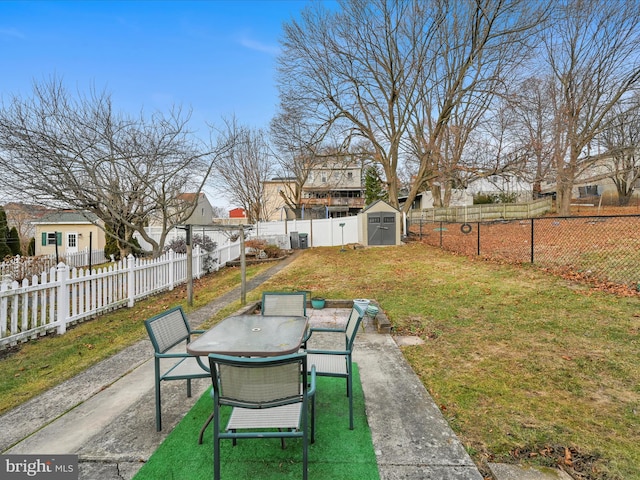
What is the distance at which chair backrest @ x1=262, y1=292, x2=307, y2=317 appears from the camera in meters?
3.81

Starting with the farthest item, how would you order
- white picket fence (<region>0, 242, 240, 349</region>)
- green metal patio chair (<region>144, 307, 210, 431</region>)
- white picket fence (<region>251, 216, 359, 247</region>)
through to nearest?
1. white picket fence (<region>251, 216, 359, 247</region>)
2. white picket fence (<region>0, 242, 240, 349</region>)
3. green metal patio chair (<region>144, 307, 210, 431</region>)

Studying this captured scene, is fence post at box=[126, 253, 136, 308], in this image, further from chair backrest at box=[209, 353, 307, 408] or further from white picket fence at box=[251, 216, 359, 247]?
white picket fence at box=[251, 216, 359, 247]

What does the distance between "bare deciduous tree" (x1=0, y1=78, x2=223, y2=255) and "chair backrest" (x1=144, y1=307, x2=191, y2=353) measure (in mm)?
6958

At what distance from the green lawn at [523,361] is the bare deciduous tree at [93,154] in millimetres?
3762

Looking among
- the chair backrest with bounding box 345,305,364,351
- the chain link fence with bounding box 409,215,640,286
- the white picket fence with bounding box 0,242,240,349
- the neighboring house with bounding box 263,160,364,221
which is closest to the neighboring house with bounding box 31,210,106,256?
the neighboring house with bounding box 263,160,364,221

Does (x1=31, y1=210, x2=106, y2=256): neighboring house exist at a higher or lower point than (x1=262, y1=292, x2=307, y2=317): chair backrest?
higher

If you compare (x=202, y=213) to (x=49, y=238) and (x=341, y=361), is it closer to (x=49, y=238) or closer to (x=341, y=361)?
(x=49, y=238)

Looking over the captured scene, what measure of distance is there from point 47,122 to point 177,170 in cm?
315

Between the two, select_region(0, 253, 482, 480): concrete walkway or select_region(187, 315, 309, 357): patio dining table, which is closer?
select_region(0, 253, 482, 480): concrete walkway

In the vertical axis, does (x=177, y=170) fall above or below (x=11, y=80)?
below

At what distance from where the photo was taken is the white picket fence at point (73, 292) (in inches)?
185

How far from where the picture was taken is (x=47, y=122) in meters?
7.91

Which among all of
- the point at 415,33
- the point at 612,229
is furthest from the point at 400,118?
the point at 612,229

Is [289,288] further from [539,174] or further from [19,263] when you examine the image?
[539,174]
